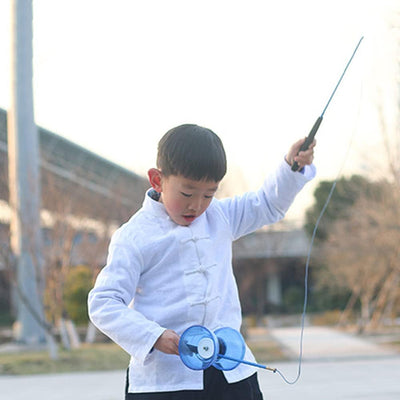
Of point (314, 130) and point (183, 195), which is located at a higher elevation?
point (314, 130)

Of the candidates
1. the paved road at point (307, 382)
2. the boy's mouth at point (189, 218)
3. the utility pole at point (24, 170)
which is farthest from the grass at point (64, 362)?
the boy's mouth at point (189, 218)

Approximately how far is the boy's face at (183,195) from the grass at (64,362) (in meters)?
7.19

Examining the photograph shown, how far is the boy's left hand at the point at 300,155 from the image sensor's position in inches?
89.6

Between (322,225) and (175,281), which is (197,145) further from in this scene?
(322,225)

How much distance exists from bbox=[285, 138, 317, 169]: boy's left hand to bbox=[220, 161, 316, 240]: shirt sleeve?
2 cm

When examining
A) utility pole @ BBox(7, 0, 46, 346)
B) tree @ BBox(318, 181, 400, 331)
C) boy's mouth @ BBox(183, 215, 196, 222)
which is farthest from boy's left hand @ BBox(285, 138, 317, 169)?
tree @ BBox(318, 181, 400, 331)

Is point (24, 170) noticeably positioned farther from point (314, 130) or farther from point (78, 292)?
point (314, 130)

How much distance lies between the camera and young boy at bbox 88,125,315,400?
207 centimetres

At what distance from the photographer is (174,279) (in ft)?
7.18

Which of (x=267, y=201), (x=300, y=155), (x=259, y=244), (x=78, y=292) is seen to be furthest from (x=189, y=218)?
(x=259, y=244)

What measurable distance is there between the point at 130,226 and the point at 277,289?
23442 mm

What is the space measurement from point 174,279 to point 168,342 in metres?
0.26

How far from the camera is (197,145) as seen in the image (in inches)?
82.8

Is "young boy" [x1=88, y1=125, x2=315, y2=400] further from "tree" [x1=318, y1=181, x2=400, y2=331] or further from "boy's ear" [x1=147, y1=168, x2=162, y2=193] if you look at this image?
"tree" [x1=318, y1=181, x2=400, y2=331]
